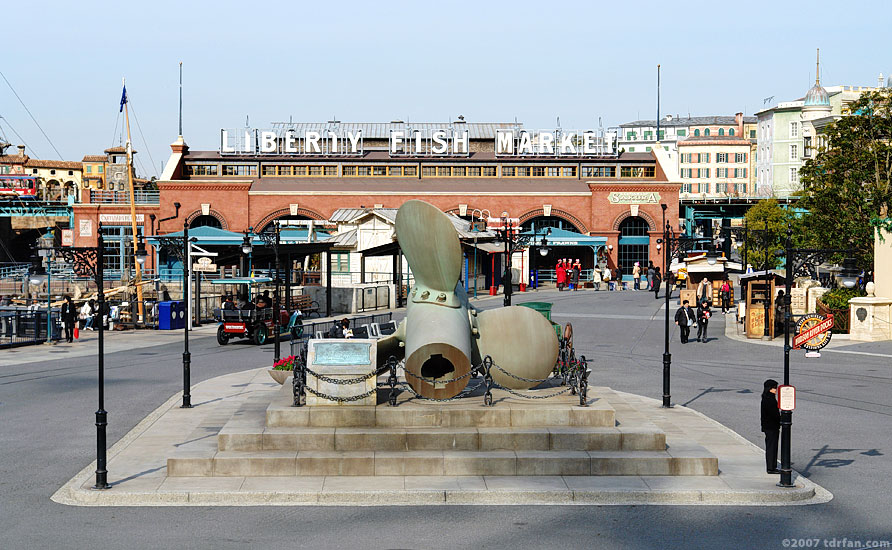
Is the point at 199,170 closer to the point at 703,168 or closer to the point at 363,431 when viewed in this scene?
the point at 363,431

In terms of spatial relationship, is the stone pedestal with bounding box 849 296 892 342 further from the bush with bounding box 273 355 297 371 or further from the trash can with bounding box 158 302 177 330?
the trash can with bounding box 158 302 177 330

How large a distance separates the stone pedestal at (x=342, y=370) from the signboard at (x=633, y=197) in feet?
173

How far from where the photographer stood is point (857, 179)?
42.1 m

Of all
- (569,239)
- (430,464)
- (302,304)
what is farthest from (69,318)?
(569,239)

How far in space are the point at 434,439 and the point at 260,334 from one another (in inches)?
744

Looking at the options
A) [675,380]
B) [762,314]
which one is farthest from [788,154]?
[675,380]

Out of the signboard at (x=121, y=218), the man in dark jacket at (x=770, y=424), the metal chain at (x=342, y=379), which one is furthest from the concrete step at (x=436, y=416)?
the signboard at (x=121, y=218)

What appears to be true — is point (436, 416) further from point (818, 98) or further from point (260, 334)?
point (818, 98)

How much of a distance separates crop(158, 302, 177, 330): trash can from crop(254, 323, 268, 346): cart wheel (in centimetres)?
739

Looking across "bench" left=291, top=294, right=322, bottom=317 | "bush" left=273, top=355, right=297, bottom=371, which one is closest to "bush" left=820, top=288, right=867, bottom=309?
"bench" left=291, top=294, right=322, bottom=317

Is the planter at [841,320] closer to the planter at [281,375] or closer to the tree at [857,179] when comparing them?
the tree at [857,179]

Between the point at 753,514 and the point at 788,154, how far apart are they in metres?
117

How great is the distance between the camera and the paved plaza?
40.1 ft

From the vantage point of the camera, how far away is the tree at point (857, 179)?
4141 centimetres
